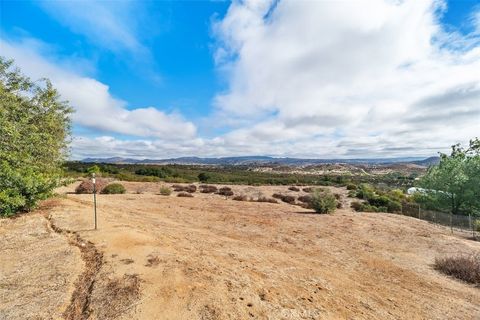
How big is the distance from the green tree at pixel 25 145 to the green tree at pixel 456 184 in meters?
31.9

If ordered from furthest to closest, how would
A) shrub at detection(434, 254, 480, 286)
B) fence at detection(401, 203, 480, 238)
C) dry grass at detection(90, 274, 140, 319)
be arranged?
fence at detection(401, 203, 480, 238)
shrub at detection(434, 254, 480, 286)
dry grass at detection(90, 274, 140, 319)

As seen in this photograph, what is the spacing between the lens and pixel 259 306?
528cm

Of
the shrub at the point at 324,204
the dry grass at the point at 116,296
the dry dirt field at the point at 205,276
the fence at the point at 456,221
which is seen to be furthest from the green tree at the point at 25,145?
the fence at the point at 456,221

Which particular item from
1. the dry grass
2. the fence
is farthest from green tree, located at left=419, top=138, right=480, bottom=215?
the dry grass

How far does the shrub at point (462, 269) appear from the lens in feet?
28.6

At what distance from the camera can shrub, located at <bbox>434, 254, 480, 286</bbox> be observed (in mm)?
8711

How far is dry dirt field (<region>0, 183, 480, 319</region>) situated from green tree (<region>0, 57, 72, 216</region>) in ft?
3.27

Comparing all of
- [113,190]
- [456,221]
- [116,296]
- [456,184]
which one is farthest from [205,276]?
[456,184]

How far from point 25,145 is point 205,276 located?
9.92 metres

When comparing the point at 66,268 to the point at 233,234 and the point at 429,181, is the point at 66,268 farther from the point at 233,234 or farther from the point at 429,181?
the point at 429,181

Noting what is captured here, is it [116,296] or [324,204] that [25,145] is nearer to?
[116,296]

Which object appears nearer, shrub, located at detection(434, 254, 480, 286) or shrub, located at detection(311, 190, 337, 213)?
shrub, located at detection(434, 254, 480, 286)

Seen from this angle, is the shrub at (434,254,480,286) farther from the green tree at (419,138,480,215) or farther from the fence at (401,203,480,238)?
the green tree at (419,138,480,215)

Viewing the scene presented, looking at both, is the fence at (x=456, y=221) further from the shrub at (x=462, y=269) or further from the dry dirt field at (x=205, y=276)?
the shrub at (x=462, y=269)
